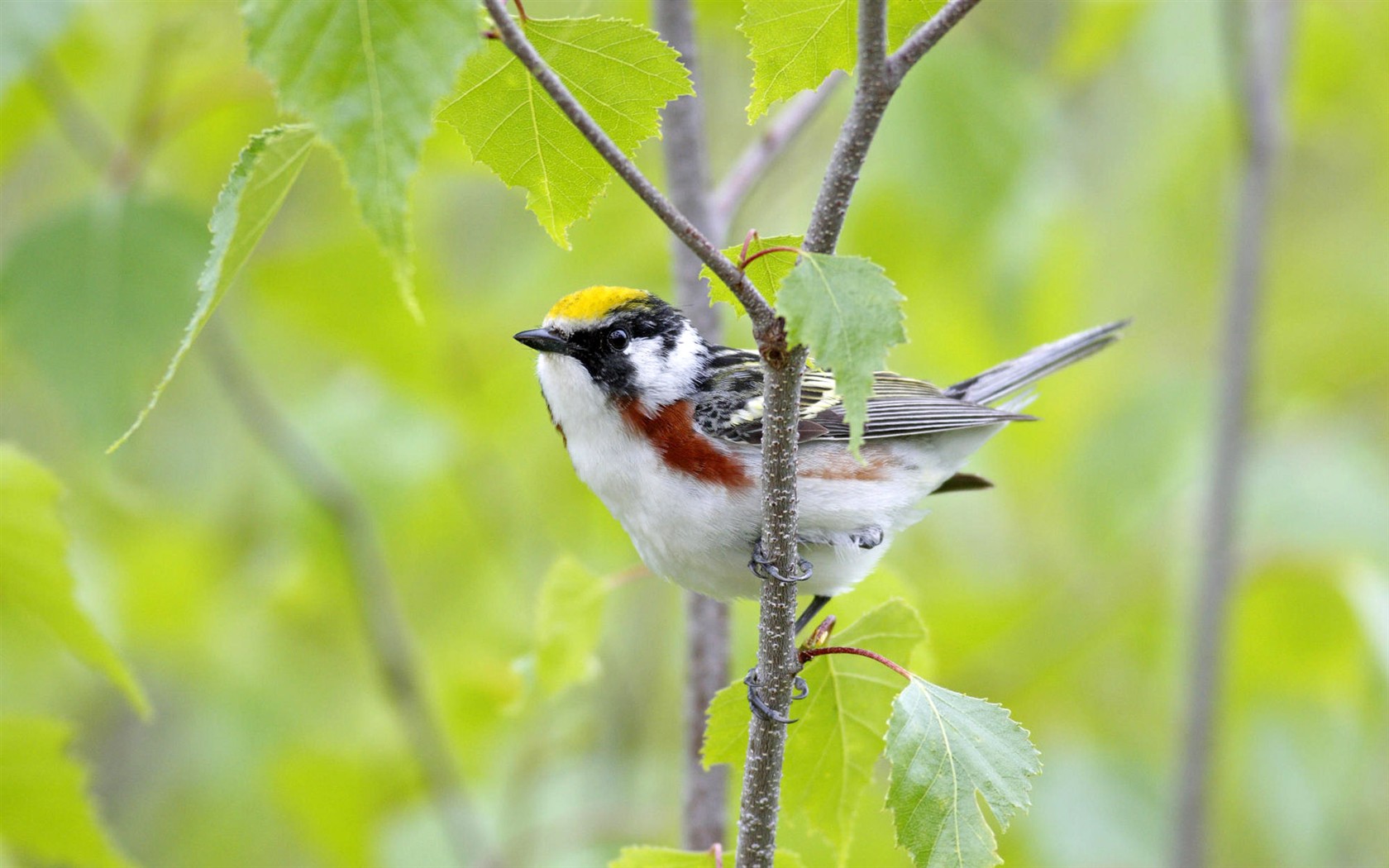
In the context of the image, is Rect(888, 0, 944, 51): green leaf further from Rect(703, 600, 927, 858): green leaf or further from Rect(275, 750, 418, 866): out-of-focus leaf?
Rect(275, 750, 418, 866): out-of-focus leaf

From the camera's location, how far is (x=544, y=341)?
2715mm

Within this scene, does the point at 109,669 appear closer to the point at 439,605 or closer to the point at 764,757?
the point at 764,757

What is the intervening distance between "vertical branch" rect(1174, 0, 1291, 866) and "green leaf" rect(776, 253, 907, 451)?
2.30 meters

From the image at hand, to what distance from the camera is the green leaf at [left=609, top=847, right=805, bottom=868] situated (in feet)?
6.36

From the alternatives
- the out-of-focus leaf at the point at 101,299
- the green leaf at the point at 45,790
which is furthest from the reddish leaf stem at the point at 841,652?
the out-of-focus leaf at the point at 101,299

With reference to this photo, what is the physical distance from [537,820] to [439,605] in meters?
1.25

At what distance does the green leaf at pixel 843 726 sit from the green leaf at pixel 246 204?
105cm

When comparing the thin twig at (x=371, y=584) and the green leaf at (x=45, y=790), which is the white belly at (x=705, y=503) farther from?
the green leaf at (x=45, y=790)

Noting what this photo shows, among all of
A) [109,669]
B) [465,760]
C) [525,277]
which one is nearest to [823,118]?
[525,277]

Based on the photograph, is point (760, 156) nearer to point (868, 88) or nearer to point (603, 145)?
point (868, 88)

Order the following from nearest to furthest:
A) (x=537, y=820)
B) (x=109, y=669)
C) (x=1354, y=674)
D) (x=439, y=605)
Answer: (x=109, y=669) < (x=1354, y=674) < (x=537, y=820) < (x=439, y=605)

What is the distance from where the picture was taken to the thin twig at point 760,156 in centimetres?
292

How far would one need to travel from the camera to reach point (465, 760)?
4520 mm

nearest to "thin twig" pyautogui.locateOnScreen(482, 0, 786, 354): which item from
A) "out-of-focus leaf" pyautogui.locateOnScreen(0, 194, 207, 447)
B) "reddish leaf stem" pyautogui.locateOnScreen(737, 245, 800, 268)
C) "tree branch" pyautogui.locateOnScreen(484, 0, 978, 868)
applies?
"tree branch" pyautogui.locateOnScreen(484, 0, 978, 868)
